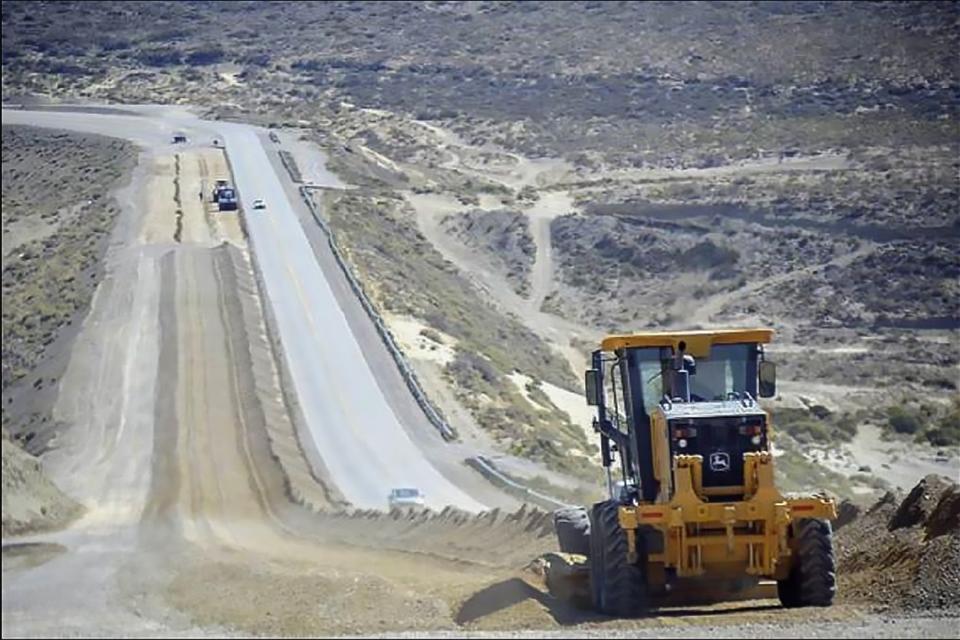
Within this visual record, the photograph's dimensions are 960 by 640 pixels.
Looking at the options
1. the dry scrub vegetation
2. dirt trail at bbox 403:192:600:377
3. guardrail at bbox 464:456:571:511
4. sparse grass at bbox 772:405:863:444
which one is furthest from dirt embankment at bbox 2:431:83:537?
dirt trail at bbox 403:192:600:377

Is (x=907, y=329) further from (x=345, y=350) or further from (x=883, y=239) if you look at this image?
(x=345, y=350)

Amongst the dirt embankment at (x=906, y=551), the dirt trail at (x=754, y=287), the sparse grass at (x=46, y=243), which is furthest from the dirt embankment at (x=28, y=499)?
the dirt trail at (x=754, y=287)

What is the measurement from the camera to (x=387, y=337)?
42.9 metres

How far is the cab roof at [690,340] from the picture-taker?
16.9 metres

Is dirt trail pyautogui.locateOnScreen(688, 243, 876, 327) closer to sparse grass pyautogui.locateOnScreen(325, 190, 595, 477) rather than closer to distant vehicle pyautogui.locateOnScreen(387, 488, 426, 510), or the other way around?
sparse grass pyautogui.locateOnScreen(325, 190, 595, 477)

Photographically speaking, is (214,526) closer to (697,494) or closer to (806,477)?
(697,494)

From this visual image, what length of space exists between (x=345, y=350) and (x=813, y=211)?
42560mm

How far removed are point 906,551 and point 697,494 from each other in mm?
5078

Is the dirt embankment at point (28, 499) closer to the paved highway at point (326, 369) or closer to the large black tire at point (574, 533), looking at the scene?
the large black tire at point (574, 533)

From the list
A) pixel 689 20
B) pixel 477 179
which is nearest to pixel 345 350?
pixel 477 179

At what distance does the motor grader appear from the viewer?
16109mm

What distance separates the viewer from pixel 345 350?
37875mm

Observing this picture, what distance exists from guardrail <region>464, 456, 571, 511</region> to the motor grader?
11.7 metres

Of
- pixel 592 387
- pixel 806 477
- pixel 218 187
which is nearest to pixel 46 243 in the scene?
pixel 592 387
